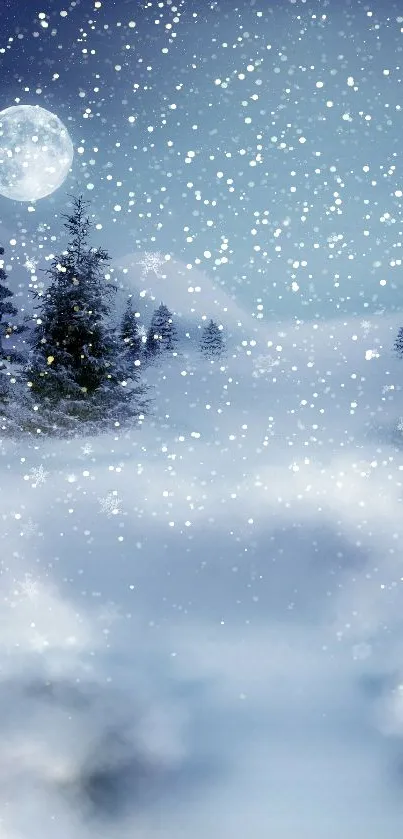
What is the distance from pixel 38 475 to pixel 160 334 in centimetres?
1622

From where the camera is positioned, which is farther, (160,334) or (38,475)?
(160,334)

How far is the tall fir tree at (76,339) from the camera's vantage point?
52.6 ft

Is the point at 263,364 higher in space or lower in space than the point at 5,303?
higher

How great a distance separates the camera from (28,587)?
1136cm

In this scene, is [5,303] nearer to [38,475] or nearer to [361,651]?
[38,475]

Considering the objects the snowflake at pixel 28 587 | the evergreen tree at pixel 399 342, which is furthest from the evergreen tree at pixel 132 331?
the snowflake at pixel 28 587

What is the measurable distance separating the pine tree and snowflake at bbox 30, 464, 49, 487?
522 inches

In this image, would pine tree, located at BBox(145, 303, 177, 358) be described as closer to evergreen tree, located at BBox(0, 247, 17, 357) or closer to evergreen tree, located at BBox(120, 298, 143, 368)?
evergreen tree, located at BBox(120, 298, 143, 368)

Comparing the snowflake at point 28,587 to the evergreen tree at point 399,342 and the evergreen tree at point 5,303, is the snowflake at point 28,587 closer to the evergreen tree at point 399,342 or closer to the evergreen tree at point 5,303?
the evergreen tree at point 5,303

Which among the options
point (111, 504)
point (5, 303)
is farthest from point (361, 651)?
point (5, 303)

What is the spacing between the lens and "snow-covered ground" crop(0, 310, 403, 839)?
11258mm

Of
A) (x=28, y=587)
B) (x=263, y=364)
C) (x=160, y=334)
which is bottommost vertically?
(x=28, y=587)

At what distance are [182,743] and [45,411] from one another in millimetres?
9393

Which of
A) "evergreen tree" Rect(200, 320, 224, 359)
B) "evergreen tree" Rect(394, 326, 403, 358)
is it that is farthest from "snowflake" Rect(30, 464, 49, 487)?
"evergreen tree" Rect(394, 326, 403, 358)
